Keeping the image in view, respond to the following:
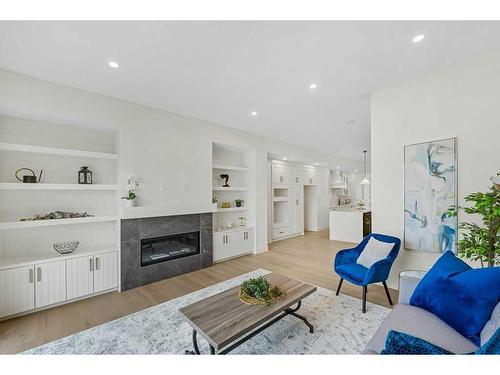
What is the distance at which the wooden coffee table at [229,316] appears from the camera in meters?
1.53

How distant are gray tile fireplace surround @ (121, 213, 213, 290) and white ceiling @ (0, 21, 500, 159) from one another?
1.95 metres

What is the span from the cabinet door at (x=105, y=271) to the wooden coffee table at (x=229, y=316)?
1.94 meters

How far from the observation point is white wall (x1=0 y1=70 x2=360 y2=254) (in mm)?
2627

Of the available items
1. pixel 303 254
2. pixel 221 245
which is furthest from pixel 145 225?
pixel 303 254

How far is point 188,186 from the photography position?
13.3 ft

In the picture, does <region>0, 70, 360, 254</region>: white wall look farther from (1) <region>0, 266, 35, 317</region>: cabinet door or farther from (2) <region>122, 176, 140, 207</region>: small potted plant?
(1) <region>0, 266, 35, 317</region>: cabinet door

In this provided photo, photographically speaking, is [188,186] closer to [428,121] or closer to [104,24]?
[104,24]

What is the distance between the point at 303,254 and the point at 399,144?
308 centimetres

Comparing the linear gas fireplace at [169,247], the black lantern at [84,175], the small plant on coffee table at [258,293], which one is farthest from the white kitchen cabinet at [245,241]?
the black lantern at [84,175]

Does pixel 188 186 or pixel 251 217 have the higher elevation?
pixel 188 186

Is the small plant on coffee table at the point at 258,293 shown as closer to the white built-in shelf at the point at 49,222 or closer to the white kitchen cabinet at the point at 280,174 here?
the white built-in shelf at the point at 49,222

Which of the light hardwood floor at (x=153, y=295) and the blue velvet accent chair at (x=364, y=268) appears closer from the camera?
the light hardwood floor at (x=153, y=295)

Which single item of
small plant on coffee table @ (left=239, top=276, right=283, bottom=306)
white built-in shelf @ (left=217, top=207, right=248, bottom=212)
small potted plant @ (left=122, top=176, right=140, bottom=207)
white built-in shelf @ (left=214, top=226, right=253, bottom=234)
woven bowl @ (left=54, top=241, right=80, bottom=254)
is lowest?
small plant on coffee table @ (left=239, top=276, right=283, bottom=306)

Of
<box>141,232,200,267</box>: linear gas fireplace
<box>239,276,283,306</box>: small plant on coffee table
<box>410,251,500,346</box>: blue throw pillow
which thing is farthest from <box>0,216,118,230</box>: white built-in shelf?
<box>410,251,500,346</box>: blue throw pillow
